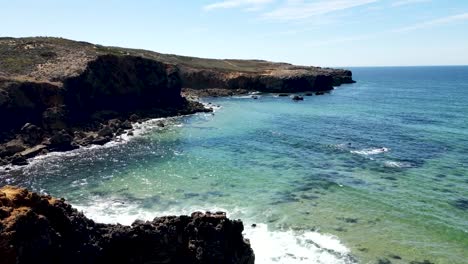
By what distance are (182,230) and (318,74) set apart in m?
172

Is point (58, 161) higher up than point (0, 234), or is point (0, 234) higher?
point (0, 234)

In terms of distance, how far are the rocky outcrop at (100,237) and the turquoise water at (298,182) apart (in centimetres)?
1040

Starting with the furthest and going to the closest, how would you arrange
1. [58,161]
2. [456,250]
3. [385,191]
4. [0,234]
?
[58,161] → [385,191] → [456,250] → [0,234]

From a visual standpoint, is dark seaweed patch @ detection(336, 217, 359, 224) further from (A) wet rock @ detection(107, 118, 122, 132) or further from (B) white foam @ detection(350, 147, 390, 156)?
(A) wet rock @ detection(107, 118, 122, 132)

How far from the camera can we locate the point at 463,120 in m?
100

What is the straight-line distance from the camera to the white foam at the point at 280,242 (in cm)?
3556

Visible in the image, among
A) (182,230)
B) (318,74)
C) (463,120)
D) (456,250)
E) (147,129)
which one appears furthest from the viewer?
(318,74)

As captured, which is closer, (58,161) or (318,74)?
(58,161)

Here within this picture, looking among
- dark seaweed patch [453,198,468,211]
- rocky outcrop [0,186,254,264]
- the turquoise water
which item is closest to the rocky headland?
the turquoise water

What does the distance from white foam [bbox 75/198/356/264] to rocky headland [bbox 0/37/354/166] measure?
1053 inches

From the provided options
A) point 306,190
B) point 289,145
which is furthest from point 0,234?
point 289,145

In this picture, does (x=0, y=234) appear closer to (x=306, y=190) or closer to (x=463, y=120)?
(x=306, y=190)

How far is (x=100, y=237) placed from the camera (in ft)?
78.3

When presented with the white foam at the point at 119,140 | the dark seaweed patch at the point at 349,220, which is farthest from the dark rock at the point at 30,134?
the dark seaweed patch at the point at 349,220
